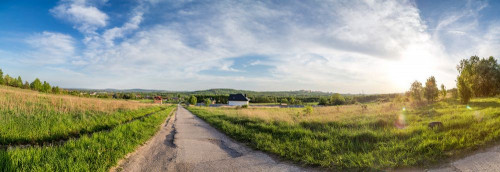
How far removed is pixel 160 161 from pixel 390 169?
18.4ft

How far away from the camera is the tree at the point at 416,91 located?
2780 centimetres

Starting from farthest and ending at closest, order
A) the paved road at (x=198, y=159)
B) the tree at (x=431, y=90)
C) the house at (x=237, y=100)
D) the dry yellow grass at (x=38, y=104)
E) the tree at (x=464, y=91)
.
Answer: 1. the house at (x=237, y=100)
2. the tree at (x=431, y=90)
3. the tree at (x=464, y=91)
4. the dry yellow grass at (x=38, y=104)
5. the paved road at (x=198, y=159)

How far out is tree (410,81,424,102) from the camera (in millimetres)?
27795

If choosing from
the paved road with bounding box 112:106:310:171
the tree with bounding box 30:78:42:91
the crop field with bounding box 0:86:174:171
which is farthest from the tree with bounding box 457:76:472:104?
the tree with bounding box 30:78:42:91

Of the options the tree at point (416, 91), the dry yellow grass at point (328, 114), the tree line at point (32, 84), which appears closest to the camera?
the dry yellow grass at point (328, 114)

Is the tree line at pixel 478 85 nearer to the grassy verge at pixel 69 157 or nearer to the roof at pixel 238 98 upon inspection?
the grassy verge at pixel 69 157

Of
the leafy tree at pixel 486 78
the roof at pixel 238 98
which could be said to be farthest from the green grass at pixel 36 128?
the roof at pixel 238 98

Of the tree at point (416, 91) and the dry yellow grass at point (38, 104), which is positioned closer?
the dry yellow grass at point (38, 104)

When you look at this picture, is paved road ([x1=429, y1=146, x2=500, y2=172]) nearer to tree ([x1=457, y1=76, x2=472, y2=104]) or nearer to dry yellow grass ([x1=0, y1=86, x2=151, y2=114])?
dry yellow grass ([x1=0, y1=86, x2=151, y2=114])

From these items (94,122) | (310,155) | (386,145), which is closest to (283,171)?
(310,155)

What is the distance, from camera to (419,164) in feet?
16.4

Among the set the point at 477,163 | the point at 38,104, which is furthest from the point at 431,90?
the point at 38,104

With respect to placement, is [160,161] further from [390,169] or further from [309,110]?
[309,110]

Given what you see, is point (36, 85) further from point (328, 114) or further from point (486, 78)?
point (486, 78)
